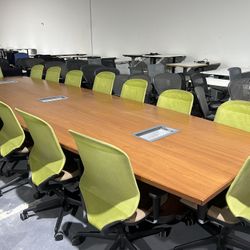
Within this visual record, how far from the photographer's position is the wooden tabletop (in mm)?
1360

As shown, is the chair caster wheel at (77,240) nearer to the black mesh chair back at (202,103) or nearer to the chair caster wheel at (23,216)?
the chair caster wheel at (23,216)

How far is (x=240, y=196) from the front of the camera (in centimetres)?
144

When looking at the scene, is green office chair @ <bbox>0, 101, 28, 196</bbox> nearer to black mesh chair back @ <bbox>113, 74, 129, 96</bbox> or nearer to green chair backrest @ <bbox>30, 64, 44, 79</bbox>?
black mesh chair back @ <bbox>113, 74, 129, 96</bbox>

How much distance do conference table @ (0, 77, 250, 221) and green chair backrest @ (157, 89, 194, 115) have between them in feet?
0.38

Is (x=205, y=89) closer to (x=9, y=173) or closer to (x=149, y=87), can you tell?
(x=149, y=87)

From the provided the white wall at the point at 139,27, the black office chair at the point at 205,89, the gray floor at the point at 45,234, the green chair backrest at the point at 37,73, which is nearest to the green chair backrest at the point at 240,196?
the gray floor at the point at 45,234

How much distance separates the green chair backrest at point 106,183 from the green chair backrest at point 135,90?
1.68 m

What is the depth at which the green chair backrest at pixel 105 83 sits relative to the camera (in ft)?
12.3

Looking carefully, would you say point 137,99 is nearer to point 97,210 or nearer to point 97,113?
point 97,113

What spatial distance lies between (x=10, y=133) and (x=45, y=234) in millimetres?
950

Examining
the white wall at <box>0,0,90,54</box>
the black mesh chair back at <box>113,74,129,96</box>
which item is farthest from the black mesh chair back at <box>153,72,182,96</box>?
the white wall at <box>0,0,90,54</box>

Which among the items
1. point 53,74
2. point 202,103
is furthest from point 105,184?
point 53,74

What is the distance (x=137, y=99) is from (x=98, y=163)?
6.02ft

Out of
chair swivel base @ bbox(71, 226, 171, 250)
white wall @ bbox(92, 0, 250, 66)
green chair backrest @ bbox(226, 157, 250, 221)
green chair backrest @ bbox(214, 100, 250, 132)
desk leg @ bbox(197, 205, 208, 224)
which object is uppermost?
white wall @ bbox(92, 0, 250, 66)
